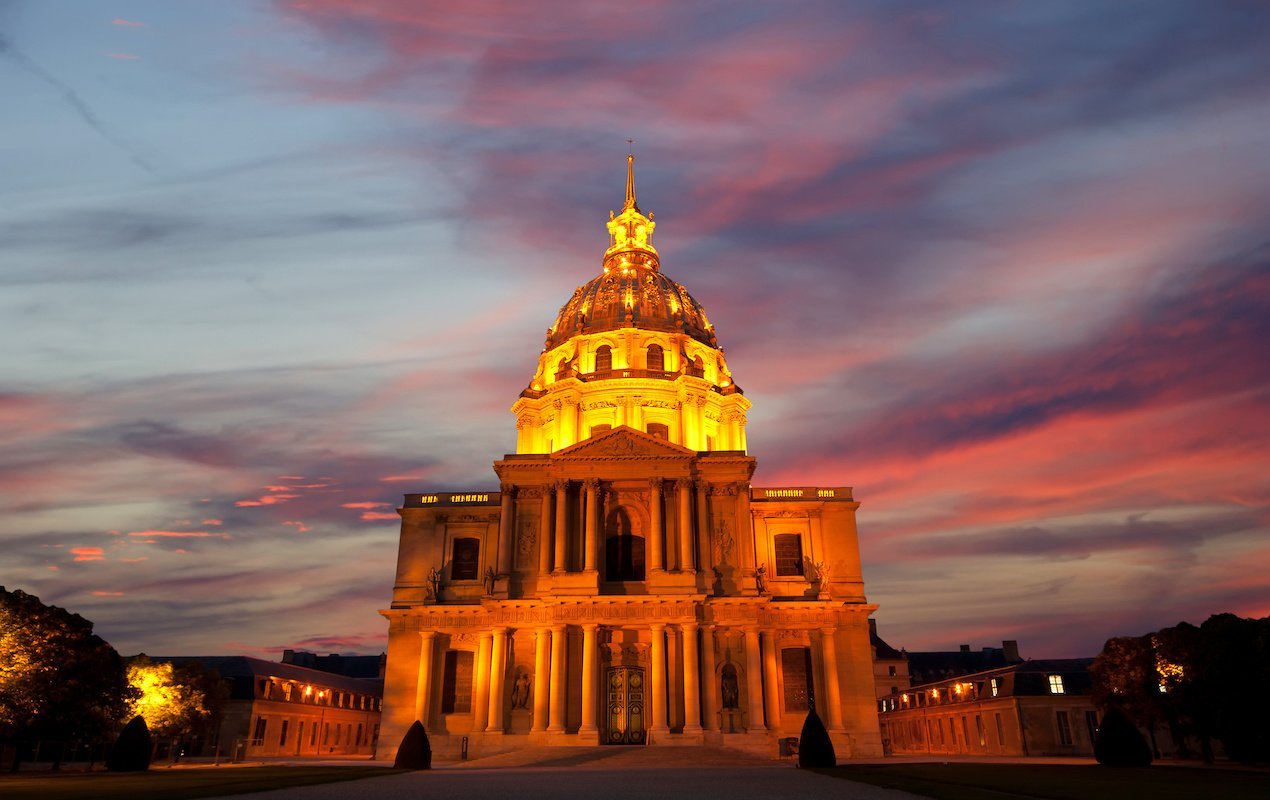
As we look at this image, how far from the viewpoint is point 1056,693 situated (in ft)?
185

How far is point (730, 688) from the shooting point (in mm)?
46625

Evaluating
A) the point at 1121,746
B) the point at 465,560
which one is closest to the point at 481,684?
the point at 465,560

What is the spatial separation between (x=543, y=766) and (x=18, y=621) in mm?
20416

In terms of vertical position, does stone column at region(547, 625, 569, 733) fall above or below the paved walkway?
above

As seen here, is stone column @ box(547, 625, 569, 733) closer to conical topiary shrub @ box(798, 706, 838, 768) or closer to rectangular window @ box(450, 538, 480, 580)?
rectangular window @ box(450, 538, 480, 580)

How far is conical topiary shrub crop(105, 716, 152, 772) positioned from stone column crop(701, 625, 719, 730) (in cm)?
2524

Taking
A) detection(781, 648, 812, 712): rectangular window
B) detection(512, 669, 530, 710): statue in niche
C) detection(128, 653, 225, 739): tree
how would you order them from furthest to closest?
1. detection(781, 648, 812, 712): rectangular window
2. detection(512, 669, 530, 710): statue in niche
3. detection(128, 653, 225, 739): tree

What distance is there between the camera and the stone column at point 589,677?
4419cm

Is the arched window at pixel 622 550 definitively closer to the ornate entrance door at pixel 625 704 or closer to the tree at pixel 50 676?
the ornate entrance door at pixel 625 704

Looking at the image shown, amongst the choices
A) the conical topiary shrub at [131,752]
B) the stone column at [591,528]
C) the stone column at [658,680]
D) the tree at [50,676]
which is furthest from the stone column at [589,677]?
the tree at [50,676]

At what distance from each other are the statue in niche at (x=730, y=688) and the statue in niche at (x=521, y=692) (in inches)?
411

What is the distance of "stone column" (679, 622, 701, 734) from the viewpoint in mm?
44094

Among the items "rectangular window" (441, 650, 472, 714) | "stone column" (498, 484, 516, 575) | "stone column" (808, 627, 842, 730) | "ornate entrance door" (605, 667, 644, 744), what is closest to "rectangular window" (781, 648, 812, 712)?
"stone column" (808, 627, 842, 730)

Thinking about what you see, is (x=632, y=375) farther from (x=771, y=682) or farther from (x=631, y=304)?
(x=771, y=682)
